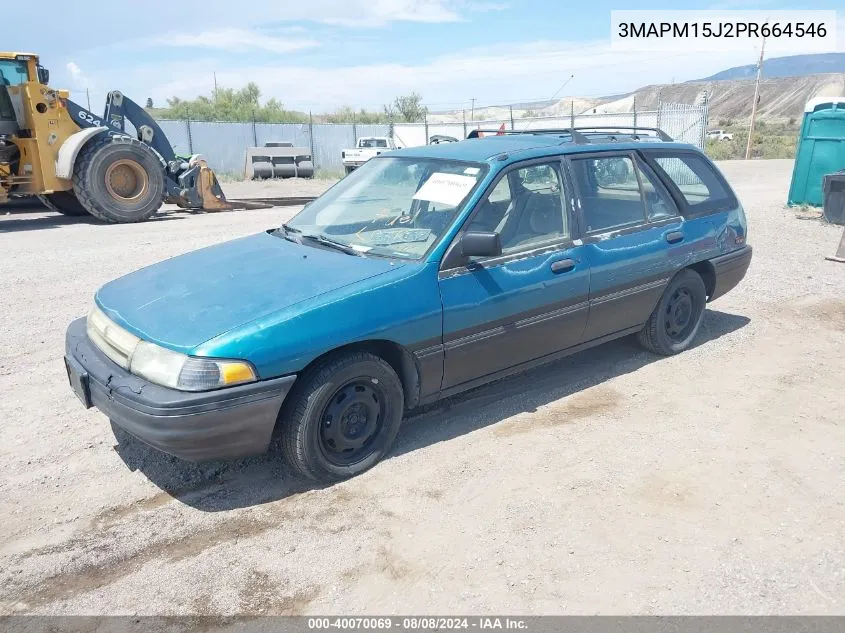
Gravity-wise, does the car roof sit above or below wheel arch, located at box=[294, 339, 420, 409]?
above

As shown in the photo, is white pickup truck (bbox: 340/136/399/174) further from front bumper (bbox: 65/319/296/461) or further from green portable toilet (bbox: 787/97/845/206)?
front bumper (bbox: 65/319/296/461)

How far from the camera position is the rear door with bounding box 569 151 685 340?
4527 millimetres

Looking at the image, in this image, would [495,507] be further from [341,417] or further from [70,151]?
[70,151]

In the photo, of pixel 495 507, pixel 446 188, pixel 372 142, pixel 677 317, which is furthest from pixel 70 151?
pixel 372 142

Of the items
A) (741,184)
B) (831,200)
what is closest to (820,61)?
(741,184)

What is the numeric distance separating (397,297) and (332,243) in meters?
0.79

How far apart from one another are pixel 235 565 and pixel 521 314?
2.12 metres

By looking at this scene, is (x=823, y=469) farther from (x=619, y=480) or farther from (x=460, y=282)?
(x=460, y=282)

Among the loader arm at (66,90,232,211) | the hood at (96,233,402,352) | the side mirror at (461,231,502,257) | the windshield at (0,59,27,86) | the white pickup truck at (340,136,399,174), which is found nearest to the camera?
the hood at (96,233,402,352)

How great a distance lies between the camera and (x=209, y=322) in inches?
128

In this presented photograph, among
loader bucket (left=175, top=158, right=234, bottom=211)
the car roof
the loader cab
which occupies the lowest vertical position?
loader bucket (left=175, top=158, right=234, bottom=211)

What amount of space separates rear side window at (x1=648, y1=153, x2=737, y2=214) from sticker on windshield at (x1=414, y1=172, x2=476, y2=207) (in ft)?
5.89

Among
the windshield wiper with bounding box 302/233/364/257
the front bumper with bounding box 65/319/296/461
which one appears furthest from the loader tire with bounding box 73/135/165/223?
the front bumper with bounding box 65/319/296/461

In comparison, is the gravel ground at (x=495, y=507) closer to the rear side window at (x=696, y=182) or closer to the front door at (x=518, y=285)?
the front door at (x=518, y=285)
